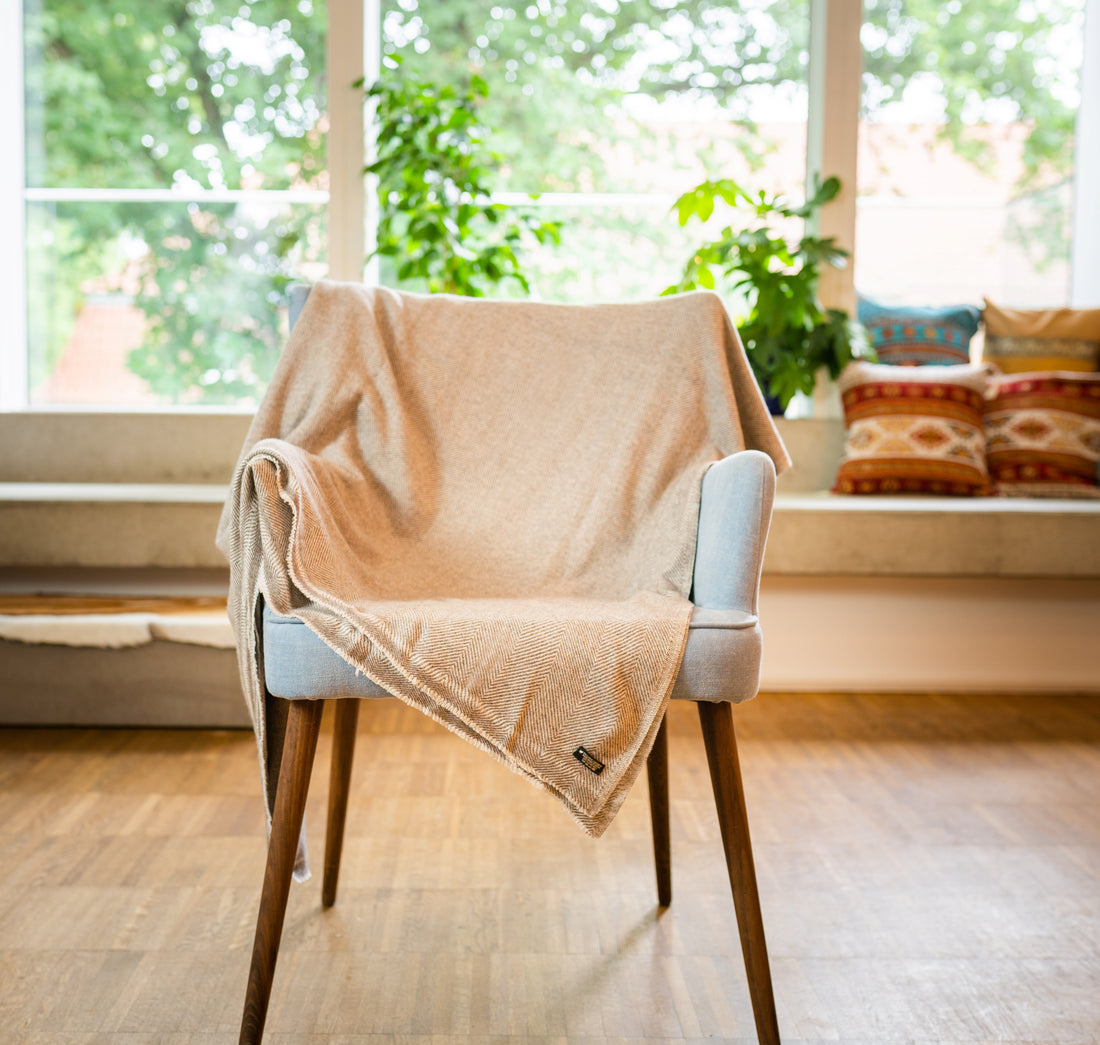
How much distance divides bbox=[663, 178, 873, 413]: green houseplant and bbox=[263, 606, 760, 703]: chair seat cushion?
2.07m

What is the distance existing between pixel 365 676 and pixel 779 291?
7.66ft

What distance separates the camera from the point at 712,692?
1.14 m

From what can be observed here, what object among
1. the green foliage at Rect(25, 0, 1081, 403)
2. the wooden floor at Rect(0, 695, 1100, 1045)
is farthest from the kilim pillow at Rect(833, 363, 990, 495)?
the green foliage at Rect(25, 0, 1081, 403)

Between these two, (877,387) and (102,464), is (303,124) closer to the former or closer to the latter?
(102,464)

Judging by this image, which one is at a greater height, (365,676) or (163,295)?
(163,295)

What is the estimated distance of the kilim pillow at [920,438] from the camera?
2.96 m

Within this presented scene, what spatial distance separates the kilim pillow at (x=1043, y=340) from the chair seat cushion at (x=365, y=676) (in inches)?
96.3

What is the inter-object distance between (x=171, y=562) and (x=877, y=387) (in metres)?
1.99

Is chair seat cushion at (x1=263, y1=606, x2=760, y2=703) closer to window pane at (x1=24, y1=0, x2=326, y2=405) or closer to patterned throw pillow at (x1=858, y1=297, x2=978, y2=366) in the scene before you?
patterned throw pillow at (x1=858, y1=297, x2=978, y2=366)

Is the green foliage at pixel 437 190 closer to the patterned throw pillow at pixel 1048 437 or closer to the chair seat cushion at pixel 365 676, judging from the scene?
the patterned throw pillow at pixel 1048 437

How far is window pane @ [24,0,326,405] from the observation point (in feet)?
11.3

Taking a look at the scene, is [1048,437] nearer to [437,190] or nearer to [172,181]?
[437,190]

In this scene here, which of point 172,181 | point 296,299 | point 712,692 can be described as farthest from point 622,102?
point 712,692

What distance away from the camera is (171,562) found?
265 centimetres
